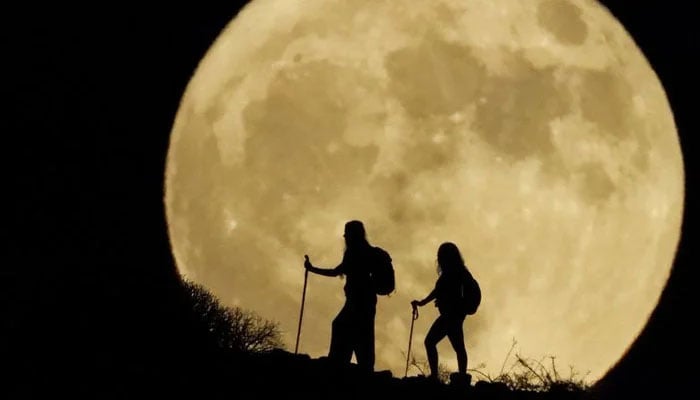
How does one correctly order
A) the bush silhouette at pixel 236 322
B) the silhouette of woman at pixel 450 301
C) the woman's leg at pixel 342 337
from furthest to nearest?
1. the bush silhouette at pixel 236 322
2. the silhouette of woman at pixel 450 301
3. the woman's leg at pixel 342 337

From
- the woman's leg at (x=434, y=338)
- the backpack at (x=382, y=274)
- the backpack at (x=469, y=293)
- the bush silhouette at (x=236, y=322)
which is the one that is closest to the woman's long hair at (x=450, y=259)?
the backpack at (x=469, y=293)

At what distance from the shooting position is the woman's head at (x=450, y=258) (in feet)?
30.0

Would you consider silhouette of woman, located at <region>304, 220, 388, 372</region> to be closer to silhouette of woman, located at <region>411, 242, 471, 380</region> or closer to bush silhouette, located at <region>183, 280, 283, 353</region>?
silhouette of woman, located at <region>411, 242, 471, 380</region>

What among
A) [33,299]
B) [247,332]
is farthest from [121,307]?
[247,332]

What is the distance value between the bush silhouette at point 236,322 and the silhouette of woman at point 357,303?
10.4 metres

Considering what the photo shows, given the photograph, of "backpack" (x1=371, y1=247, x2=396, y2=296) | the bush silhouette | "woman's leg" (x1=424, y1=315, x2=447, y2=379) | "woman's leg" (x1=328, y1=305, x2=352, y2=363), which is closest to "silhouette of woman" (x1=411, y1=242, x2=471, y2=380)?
"woman's leg" (x1=424, y1=315, x2=447, y2=379)

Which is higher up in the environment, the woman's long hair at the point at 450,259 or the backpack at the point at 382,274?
the woman's long hair at the point at 450,259

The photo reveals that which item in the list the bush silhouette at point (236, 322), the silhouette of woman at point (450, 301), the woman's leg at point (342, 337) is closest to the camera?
the woman's leg at point (342, 337)

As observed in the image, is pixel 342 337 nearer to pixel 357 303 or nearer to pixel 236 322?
pixel 357 303

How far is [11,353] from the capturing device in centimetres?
755

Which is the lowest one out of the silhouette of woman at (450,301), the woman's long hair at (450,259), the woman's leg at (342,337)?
the woman's leg at (342,337)

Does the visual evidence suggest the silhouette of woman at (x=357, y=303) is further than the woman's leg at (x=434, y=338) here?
No

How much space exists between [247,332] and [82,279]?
6268mm

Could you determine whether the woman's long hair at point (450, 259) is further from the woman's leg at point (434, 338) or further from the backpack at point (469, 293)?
the woman's leg at point (434, 338)
